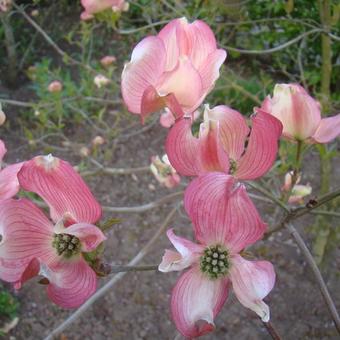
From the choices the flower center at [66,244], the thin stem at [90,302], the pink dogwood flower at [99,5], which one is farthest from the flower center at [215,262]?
the pink dogwood flower at [99,5]

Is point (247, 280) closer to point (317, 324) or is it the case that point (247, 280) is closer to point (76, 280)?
point (76, 280)

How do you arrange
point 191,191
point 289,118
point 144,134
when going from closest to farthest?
point 191,191 → point 289,118 → point 144,134

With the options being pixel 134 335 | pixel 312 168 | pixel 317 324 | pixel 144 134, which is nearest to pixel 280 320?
pixel 317 324

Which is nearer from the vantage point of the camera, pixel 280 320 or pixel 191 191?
pixel 191 191

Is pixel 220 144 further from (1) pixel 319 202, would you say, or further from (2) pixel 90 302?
(2) pixel 90 302

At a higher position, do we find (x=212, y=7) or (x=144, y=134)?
(x=212, y=7)

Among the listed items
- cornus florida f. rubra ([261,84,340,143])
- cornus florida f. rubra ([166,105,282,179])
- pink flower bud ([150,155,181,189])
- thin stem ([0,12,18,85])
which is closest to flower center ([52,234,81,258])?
cornus florida f. rubra ([166,105,282,179])

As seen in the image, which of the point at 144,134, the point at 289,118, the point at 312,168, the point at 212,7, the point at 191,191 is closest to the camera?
the point at 191,191
